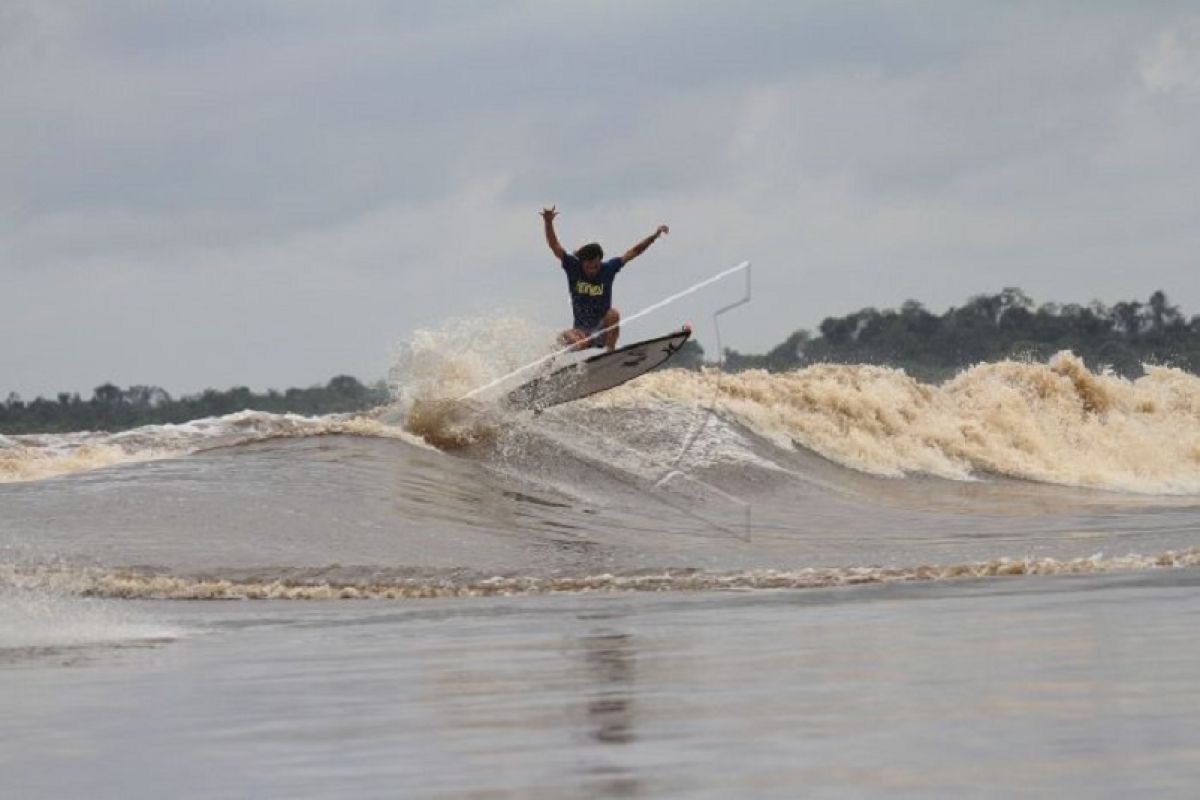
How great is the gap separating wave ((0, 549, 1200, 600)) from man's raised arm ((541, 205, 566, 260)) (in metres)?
8.20

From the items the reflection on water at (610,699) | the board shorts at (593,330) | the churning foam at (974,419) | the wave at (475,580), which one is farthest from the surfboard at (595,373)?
the reflection on water at (610,699)

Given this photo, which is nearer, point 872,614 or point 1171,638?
point 1171,638

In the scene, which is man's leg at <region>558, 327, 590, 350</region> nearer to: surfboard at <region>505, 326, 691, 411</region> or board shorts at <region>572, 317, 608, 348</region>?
board shorts at <region>572, 317, 608, 348</region>

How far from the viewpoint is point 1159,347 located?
339ft

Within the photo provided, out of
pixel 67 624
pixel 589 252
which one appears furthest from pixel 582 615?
pixel 589 252

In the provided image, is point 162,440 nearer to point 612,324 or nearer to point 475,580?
point 612,324

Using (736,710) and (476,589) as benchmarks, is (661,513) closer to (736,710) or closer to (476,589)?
(476,589)

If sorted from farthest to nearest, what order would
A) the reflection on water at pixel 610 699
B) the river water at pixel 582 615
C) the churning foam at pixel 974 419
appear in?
the churning foam at pixel 974 419 < the river water at pixel 582 615 < the reflection on water at pixel 610 699

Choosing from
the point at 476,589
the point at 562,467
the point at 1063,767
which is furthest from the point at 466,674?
the point at 562,467

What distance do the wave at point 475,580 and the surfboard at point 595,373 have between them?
9316mm

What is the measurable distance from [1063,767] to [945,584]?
8378mm

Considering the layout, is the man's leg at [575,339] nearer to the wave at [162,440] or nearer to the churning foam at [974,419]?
the wave at [162,440]

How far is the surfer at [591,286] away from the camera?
23.8 meters

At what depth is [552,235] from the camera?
2386 centimetres
